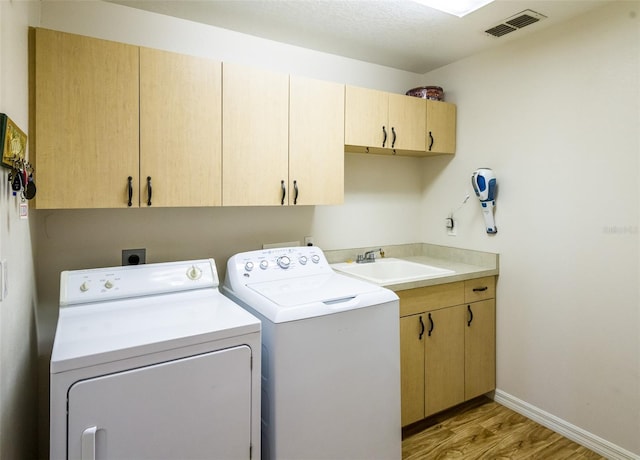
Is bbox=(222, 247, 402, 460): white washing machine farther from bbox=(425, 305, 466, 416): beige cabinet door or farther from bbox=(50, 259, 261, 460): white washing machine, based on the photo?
bbox=(425, 305, 466, 416): beige cabinet door

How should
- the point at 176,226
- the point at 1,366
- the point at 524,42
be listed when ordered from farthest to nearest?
1. the point at 524,42
2. the point at 176,226
3. the point at 1,366

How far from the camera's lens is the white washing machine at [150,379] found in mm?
1179

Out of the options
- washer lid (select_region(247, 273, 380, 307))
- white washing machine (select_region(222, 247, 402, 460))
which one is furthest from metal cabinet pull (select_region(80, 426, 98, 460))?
washer lid (select_region(247, 273, 380, 307))

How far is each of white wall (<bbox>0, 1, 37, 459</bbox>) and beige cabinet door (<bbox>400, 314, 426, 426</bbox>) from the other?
177 centimetres

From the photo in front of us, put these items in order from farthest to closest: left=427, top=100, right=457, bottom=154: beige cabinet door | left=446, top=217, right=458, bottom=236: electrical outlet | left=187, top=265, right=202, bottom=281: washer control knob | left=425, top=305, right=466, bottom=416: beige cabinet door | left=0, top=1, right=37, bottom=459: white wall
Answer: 1. left=446, top=217, right=458, bottom=236: electrical outlet
2. left=427, top=100, right=457, bottom=154: beige cabinet door
3. left=425, top=305, right=466, bottom=416: beige cabinet door
4. left=187, top=265, right=202, bottom=281: washer control knob
5. left=0, top=1, right=37, bottom=459: white wall

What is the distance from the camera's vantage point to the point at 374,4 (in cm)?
199

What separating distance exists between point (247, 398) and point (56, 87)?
1.49 metres

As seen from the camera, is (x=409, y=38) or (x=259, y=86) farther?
(x=409, y=38)

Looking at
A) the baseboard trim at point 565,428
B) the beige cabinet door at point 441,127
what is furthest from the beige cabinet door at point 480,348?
the beige cabinet door at point 441,127

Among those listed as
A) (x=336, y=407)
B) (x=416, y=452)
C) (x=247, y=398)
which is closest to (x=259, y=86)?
(x=247, y=398)

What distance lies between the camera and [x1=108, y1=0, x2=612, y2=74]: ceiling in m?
1.99

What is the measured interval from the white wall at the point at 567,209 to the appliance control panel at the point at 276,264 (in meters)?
1.24

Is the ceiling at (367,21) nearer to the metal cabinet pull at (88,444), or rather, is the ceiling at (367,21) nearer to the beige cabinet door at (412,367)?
the beige cabinet door at (412,367)

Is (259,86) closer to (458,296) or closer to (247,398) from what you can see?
(247,398)
